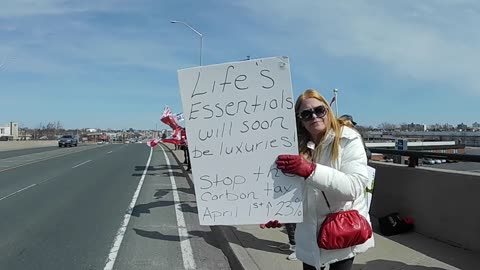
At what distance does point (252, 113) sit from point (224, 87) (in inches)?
10.5

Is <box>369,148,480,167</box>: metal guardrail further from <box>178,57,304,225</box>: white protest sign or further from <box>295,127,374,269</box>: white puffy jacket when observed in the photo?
<box>178,57,304,225</box>: white protest sign

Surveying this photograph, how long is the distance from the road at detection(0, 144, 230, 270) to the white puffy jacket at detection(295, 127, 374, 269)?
10.7ft

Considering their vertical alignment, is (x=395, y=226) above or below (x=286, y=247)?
above

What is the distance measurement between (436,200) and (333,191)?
412cm

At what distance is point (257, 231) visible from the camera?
24.1ft

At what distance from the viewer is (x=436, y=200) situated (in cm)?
609

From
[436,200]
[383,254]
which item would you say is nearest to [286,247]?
[383,254]

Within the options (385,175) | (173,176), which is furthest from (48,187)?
(385,175)

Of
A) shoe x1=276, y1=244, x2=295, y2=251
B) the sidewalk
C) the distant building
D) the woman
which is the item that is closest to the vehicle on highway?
the sidewalk

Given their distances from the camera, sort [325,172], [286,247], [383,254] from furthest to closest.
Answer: [286,247] < [383,254] < [325,172]

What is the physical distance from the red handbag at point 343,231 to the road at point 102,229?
3.40 m

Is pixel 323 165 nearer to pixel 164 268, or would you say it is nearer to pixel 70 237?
pixel 164 268

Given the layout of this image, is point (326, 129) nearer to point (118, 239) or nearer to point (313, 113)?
point (313, 113)

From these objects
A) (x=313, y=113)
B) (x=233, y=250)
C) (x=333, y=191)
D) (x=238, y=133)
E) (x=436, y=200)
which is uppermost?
(x=313, y=113)
